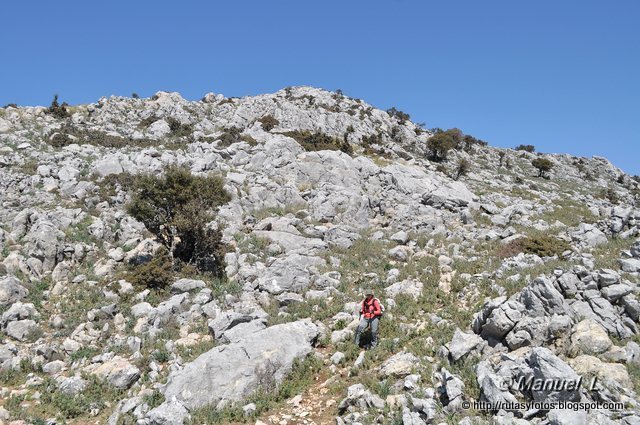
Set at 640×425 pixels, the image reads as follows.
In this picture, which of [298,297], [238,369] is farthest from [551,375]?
[298,297]

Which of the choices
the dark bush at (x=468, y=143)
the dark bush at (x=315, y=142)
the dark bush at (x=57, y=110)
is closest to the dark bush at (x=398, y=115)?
the dark bush at (x=468, y=143)

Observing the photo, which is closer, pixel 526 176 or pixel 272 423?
pixel 272 423

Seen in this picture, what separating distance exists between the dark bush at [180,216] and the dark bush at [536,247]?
43.9 ft

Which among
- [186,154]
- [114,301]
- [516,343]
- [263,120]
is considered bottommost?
[114,301]

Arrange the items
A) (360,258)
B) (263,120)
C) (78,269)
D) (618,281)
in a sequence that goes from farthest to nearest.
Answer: (263,120) → (360,258) → (78,269) → (618,281)

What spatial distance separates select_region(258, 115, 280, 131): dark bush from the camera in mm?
45125

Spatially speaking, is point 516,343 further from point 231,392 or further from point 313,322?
point 231,392

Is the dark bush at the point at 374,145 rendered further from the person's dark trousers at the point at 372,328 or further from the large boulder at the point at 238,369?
the large boulder at the point at 238,369

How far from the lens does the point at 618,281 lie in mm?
12078

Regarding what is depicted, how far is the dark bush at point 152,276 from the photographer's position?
16.7 metres

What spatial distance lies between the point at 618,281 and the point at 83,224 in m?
23.1

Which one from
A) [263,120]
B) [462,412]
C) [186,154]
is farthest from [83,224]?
[263,120]

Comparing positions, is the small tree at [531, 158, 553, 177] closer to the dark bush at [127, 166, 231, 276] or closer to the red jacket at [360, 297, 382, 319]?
the dark bush at [127, 166, 231, 276]

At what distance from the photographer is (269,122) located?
1821 inches
